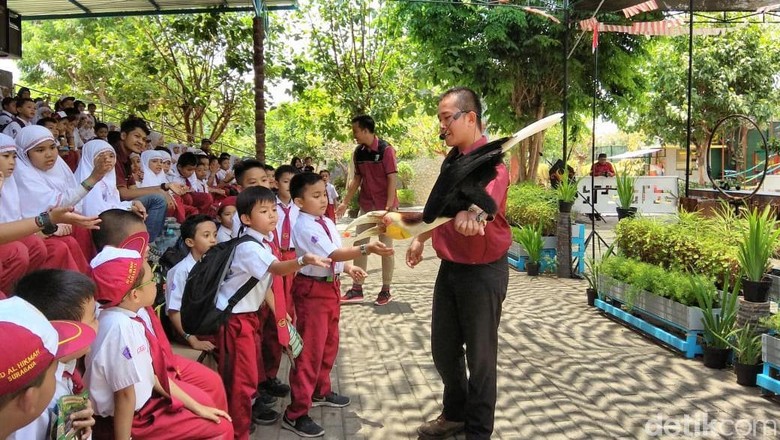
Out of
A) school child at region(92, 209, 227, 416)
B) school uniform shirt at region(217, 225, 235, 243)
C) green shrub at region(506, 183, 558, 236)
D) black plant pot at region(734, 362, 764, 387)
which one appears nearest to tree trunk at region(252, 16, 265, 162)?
school uniform shirt at region(217, 225, 235, 243)

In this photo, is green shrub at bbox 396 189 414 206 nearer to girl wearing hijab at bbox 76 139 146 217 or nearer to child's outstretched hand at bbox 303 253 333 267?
girl wearing hijab at bbox 76 139 146 217

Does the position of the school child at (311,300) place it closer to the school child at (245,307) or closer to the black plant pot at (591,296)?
the school child at (245,307)

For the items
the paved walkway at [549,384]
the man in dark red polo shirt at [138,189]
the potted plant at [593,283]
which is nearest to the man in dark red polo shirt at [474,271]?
the paved walkway at [549,384]

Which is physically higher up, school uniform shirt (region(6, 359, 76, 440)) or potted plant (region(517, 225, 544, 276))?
school uniform shirt (region(6, 359, 76, 440))

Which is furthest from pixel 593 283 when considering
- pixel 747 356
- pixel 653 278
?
pixel 747 356

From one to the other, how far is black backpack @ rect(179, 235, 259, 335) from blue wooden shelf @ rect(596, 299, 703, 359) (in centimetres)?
365

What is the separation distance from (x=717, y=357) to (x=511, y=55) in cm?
1061

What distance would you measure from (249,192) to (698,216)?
16.0 ft

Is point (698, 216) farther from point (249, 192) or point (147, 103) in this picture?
point (147, 103)

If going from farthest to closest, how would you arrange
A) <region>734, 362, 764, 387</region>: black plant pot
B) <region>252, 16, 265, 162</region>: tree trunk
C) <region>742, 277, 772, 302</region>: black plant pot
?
<region>252, 16, 265, 162</region>: tree trunk, <region>742, 277, 772, 302</region>: black plant pot, <region>734, 362, 764, 387</region>: black plant pot

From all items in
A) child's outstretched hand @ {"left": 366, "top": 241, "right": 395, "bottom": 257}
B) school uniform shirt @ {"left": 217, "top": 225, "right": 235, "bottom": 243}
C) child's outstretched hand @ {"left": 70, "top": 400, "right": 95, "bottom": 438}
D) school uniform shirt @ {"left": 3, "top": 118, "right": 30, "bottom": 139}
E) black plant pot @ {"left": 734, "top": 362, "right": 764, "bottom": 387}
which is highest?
school uniform shirt @ {"left": 3, "top": 118, "right": 30, "bottom": 139}

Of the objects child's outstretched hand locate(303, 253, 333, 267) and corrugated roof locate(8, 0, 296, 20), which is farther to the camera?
corrugated roof locate(8, 0, 296, 20)

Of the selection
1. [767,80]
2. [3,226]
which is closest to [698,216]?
[3,226]

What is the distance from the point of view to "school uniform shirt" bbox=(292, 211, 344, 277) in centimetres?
360
